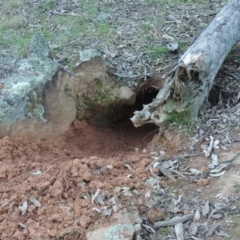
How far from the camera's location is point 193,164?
3.88 meters

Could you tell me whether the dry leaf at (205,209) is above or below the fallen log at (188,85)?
below

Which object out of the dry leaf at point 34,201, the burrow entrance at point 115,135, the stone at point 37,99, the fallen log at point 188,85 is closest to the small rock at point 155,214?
the dry leaf at point 34,201

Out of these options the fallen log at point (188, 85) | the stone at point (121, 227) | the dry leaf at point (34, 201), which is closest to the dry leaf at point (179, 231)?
the stone at point (121, 227)

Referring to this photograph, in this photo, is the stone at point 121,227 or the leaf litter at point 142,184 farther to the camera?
the leaf litter at point 142,184

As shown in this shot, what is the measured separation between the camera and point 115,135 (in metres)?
5.28

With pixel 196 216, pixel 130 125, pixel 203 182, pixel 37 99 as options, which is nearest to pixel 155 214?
pixel 196 216

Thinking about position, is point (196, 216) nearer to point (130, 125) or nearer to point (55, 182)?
point (55, 182)

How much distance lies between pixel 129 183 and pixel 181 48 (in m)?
2.71

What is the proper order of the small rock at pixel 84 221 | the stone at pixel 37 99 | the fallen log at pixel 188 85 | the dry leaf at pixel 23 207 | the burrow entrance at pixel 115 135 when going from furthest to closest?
1. the burrow entrance at pixel 115 135
2. the stone at pixel 37 99
3. the fallen log at pixel 188 85
4. the dry leaf at pixel 23 207
5. the small rock at pixel 84 221

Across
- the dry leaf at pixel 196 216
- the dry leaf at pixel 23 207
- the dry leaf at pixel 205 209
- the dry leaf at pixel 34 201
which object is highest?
the dry leaf at pixel 205 209

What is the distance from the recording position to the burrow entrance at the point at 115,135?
4.76 metres

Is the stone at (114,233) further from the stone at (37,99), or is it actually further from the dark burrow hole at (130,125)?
the dark burrow hole at (130,125)

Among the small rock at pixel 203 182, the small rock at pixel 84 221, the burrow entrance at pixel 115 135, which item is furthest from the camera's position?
the burrow entrance at pixel 115 135

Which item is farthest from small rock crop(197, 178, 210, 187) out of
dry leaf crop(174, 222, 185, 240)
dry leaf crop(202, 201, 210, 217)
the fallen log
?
the fallen log
